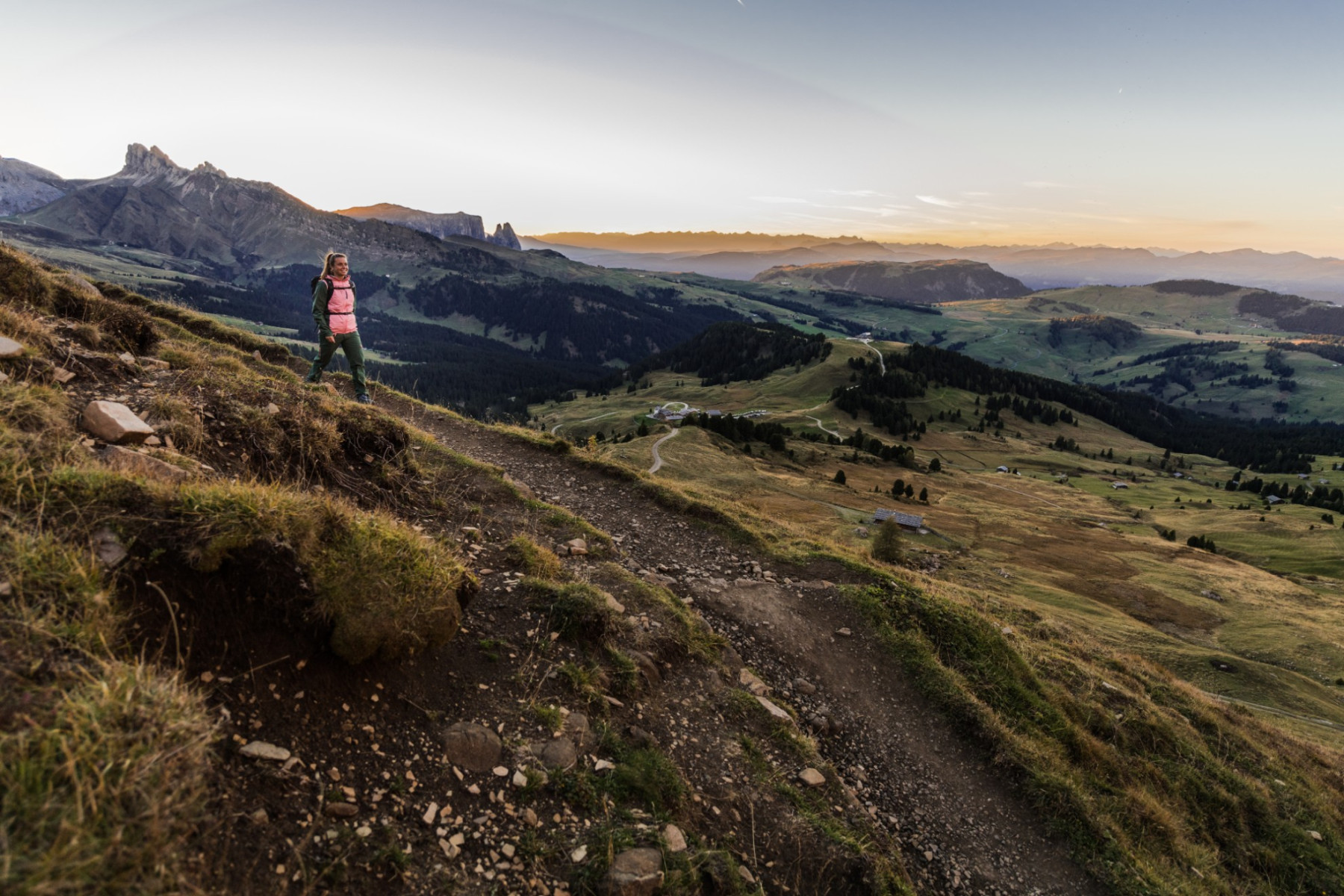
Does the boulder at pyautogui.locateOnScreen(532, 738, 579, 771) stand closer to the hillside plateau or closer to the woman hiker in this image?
the hillside plateau

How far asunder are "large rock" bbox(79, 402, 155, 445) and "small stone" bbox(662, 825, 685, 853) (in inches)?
365

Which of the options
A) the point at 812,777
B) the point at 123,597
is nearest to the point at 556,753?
the point at 812,777

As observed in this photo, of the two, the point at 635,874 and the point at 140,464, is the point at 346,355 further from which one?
the point at 635,874

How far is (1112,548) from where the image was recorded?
→ 75.8 metres

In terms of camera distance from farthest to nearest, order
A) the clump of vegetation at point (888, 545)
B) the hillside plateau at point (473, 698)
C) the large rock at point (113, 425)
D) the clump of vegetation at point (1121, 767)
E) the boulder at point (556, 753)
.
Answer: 1. the clump of vegetation at point (888, 545)
2. the clump of vegetation at point (1121, 767)
3. the large rock at point (113, 425)
4. the boulder at point (556, 753)
5. the hillside plateau at point (473, 698)

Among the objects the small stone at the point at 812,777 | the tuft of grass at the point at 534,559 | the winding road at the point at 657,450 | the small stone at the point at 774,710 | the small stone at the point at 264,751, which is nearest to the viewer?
the small stone at the point at 264,751

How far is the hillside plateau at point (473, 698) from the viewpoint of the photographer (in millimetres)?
4484

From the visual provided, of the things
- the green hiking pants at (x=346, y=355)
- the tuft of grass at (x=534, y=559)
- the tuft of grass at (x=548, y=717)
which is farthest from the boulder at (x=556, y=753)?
the green hiking pants at (x=346, y=355)

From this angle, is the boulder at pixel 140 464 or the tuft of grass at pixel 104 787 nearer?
the tuft of grass at pixel 104 787

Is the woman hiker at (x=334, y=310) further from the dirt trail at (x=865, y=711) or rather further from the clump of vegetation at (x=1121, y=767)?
the clump of vegetation at (x=1121, y=767)

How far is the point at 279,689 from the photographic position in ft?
19.9

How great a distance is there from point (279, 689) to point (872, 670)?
495 inches

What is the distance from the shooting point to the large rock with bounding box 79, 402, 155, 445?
8.32 meters

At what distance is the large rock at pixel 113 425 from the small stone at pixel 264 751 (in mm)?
5707
